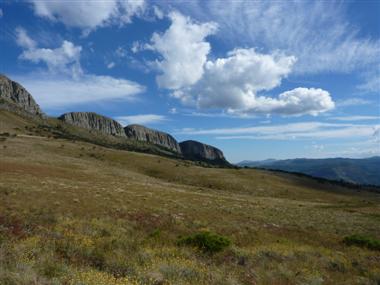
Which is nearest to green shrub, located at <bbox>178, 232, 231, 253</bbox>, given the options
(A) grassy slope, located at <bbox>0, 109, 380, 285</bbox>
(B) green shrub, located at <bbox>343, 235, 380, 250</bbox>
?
(A) grassy slope, located at <bbox>0, 109, 380, 285</bbox>

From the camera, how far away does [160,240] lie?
14.8m

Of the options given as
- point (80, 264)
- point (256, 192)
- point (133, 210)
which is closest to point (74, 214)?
point (133, 210)

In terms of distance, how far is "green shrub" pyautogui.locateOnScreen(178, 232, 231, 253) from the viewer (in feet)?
44.9

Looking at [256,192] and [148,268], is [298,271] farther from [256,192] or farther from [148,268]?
[256,192]

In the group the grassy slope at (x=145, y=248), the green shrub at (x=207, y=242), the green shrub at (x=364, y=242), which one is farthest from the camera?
the green shrub at (x=364, y=242)

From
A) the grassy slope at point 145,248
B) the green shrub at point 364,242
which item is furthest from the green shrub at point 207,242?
the green shrub at point 364,242

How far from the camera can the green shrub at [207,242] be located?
44.9 ft

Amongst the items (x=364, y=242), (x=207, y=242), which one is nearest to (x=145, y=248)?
(x=207, y=242)

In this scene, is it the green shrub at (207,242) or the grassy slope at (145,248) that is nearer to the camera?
the grassy slope at (145,248)

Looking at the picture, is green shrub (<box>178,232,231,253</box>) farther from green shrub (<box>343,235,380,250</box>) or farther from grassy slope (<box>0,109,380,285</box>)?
green shrub (<box>343,235,380,250</box>)

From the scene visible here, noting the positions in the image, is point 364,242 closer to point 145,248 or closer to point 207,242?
point 207,242

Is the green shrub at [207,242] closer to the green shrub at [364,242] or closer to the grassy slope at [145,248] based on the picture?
the grassy slope at [145,248]

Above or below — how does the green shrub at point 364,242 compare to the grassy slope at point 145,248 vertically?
below

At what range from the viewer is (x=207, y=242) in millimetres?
13906
